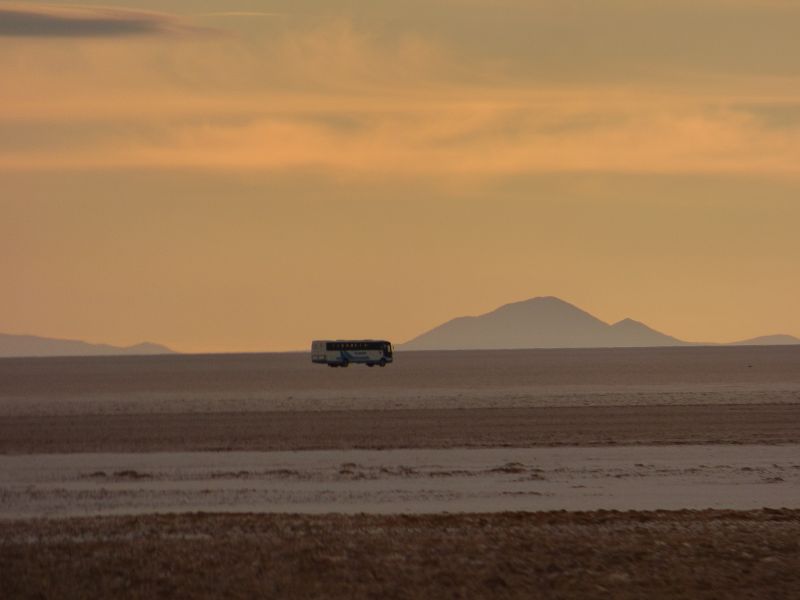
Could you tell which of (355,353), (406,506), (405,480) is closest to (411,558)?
(406,506)

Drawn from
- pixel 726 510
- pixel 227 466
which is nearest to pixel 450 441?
pixel 227 466

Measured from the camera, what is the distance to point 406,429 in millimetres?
48562

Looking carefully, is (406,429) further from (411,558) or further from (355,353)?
(355,353)

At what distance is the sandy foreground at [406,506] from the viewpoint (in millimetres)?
17812

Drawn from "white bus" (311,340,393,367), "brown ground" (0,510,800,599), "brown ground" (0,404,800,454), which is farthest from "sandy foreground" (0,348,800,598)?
"white bus" (311,340,393,367)

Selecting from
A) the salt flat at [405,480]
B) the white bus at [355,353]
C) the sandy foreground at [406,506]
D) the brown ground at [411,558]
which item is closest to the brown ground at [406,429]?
the sandy foreground at [406,506]

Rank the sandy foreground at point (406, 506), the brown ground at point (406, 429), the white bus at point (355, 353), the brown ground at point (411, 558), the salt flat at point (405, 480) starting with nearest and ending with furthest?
the brown ground at point (411, 558)
the sandy foreground at point (406, 506)
the salt flat at point (405, 480)
the brown ground at point (406, 429)
the white bus at point (355, 353)

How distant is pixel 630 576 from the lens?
706 inches

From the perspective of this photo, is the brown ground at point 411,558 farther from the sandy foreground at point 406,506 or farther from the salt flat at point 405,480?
the salt flat at point 405,480

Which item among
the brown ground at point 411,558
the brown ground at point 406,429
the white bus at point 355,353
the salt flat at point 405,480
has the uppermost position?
the white bus at point 355,353

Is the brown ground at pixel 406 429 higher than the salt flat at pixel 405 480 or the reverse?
higher

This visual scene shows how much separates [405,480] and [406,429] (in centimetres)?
1754

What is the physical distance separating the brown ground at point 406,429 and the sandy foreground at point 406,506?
18 centimetres

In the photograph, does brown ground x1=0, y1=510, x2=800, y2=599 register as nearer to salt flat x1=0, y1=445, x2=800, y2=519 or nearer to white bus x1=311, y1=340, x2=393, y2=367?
salt flat x1=0, y1=445, x2=800, y2=519
